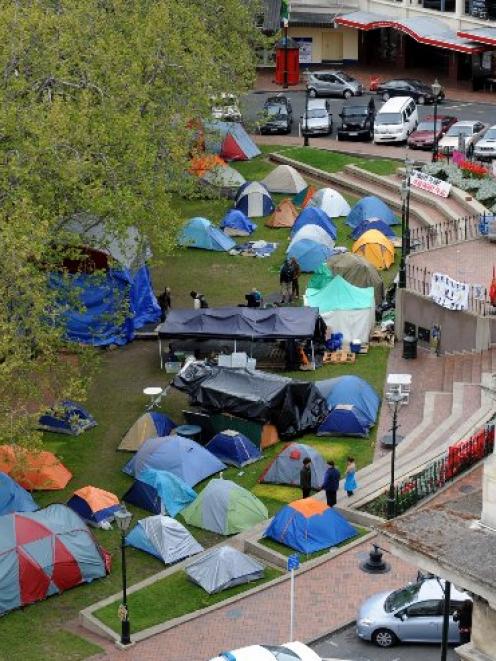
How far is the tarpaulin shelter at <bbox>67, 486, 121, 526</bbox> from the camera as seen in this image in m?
34.0

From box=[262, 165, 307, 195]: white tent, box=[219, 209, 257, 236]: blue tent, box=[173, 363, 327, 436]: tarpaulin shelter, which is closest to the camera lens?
box=[173, 363, 327, 436]: tarpaulin shelter

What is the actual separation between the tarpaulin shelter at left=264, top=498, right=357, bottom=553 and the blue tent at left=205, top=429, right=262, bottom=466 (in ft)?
15.9

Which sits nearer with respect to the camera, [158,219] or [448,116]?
[158,219]

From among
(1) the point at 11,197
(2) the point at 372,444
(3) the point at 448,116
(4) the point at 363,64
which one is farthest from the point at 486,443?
(4) the point at 363,64

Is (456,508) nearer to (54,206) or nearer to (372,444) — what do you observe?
(372,444)

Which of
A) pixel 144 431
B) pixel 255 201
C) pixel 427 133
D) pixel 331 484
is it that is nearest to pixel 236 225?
pixel 255 201

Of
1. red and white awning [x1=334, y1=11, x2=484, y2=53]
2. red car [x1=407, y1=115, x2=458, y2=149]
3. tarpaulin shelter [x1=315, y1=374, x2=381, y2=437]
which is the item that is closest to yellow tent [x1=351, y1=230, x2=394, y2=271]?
tarpaulin shelter [x1=315, y1=374, x2=381, y2=437]

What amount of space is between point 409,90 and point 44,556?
156ft

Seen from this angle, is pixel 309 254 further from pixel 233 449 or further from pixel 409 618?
pixel 409 618

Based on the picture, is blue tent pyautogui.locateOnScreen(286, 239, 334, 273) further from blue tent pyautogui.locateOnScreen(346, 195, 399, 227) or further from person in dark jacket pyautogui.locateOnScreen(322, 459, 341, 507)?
person in dark jacket pyautogui.locateOnScreen(322, 459, 341, 507)

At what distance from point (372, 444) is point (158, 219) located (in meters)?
9.80

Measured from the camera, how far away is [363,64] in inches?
3349

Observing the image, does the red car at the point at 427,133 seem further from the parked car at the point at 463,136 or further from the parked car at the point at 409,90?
the parked car at the point at 409,90

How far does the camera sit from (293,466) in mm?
35375
